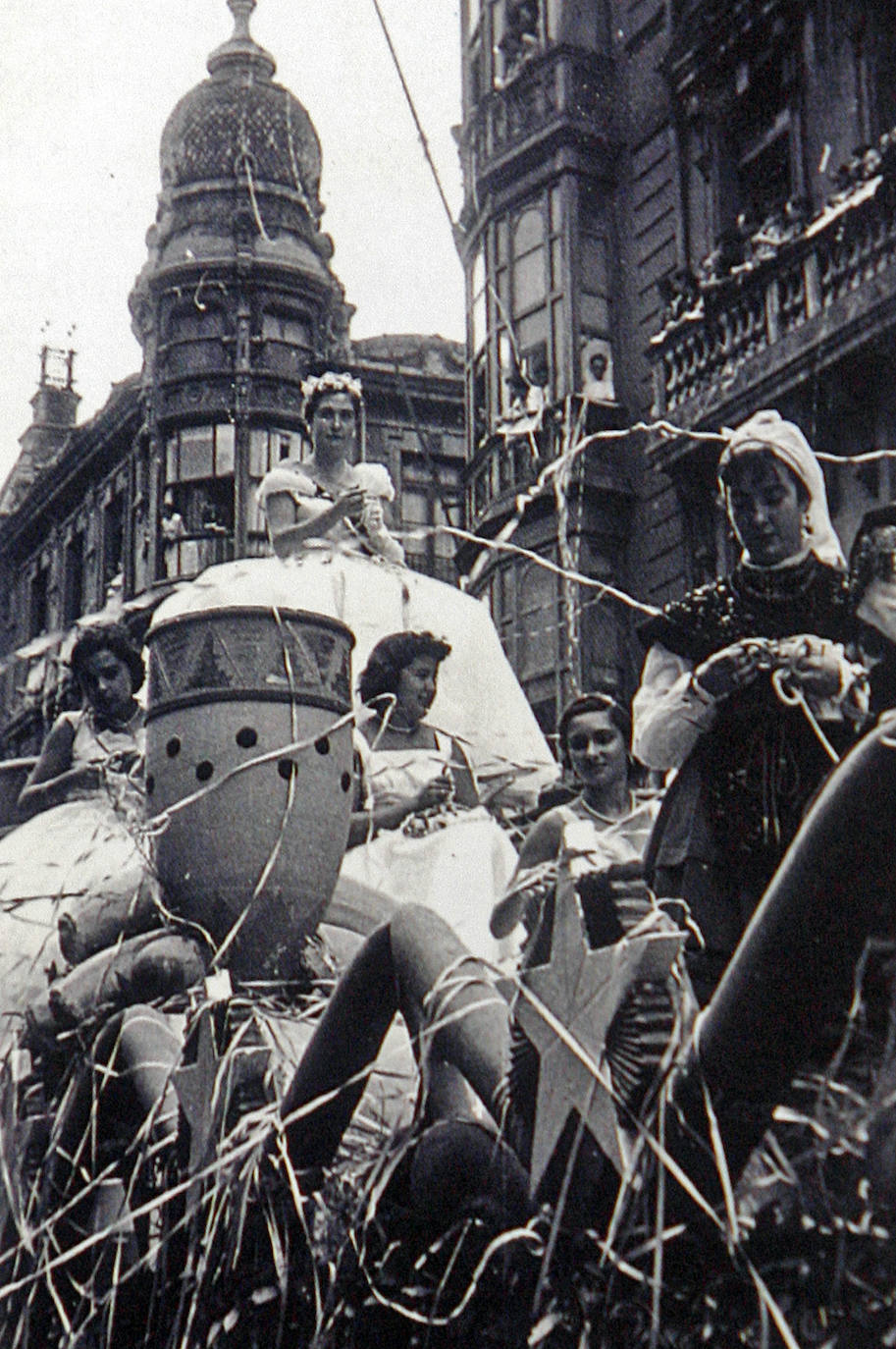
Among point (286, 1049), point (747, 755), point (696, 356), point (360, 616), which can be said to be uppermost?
point (696, 356)

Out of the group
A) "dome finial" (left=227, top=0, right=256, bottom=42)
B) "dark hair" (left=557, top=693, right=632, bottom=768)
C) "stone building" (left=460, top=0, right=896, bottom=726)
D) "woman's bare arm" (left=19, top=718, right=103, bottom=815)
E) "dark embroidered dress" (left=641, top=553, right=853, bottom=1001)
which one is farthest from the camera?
"dome finial" (left=227, top=0, right=256, bottom=42)

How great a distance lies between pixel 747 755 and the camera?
2975mm

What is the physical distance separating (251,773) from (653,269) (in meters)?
13.5

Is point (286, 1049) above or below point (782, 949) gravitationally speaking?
below

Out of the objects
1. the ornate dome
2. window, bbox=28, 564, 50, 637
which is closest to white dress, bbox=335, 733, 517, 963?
the ornate dome

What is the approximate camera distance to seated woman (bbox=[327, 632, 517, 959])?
5141mm

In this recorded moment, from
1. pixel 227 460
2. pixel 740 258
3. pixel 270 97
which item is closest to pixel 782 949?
pixel 740 258

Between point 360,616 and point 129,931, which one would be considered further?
point 360,616

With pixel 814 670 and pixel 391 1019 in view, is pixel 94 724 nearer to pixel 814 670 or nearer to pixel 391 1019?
pixel 391 1019

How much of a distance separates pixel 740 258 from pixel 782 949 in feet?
41.7

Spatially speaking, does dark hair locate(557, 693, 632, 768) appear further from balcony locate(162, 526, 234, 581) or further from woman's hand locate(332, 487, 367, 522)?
balcony locate(162, 526, 234, 581)

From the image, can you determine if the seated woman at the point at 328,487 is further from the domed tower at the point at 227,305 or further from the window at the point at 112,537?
the window at the point at 112,537

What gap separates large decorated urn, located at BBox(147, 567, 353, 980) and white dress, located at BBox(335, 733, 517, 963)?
3.73 ft

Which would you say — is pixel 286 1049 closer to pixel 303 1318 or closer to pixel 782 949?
pixel 303 1318
